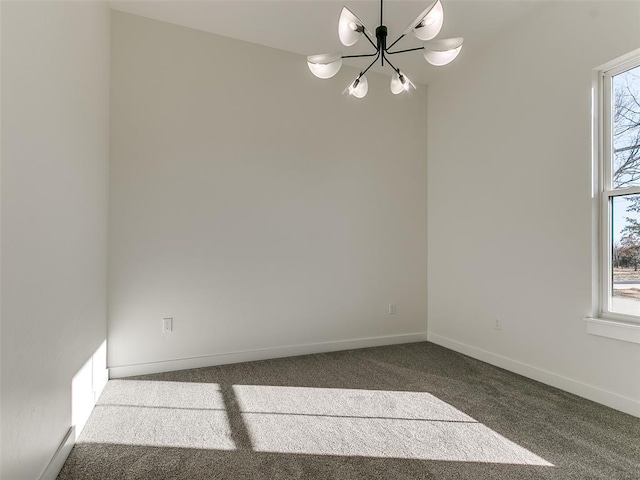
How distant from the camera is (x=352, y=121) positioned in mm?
4105

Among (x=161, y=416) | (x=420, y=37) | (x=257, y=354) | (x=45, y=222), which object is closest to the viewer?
(x=45, y=222)

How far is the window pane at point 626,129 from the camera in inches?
103

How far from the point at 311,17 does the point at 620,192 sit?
2.83 meters

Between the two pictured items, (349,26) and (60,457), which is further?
(349,26)

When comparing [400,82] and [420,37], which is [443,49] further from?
[400,82]

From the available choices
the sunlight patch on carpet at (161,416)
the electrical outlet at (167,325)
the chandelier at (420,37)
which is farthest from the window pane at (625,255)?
the electrical outlet at (167,325)

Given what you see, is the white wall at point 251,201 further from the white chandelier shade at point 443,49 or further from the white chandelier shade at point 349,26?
the white chandelier shade at point 443,49

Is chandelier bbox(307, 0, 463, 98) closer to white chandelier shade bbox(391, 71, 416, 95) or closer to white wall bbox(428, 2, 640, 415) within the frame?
white chandelier shade bbox(391, 71, 416, 95)

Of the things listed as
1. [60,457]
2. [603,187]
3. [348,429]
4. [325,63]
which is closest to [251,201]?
[325,63]

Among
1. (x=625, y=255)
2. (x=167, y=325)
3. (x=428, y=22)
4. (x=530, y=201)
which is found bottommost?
(x=167, y=325)

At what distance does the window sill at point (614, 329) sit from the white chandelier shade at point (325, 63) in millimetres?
2549

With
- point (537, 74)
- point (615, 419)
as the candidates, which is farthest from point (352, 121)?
point (615, 419)

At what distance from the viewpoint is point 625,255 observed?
2.65 m

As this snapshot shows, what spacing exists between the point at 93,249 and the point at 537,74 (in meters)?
3.83
